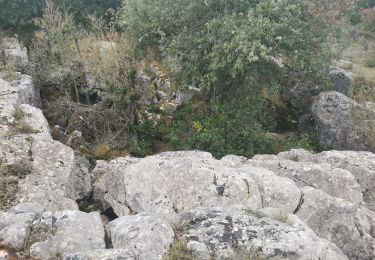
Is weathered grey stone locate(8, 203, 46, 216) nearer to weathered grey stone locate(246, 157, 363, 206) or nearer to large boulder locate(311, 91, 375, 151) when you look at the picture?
weathered grey stone locate(246, 157, 363, 206)

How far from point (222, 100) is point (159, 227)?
11.7m

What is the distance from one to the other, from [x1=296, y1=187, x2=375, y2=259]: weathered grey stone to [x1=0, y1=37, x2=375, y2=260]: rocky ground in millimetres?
24

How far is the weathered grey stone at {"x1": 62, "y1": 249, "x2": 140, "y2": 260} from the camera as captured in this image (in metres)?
7.37

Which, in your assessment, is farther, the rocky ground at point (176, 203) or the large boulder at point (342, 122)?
the large boulder at point (342, 122)

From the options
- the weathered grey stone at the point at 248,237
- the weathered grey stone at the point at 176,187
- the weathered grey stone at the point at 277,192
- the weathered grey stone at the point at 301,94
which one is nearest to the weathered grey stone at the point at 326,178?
the weathered grey stone at the point at 277,192

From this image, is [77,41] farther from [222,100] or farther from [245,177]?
[245,177]

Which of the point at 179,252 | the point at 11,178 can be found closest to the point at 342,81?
the point at 11,178

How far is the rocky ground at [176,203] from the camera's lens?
26.8 ft

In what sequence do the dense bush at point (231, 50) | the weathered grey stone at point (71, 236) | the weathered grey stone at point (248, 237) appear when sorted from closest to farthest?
1. the weathered grey stone at point (71, 236)
2. the weathered grey stone at point (248, 237)
3. the dense bush at point (231, 50)

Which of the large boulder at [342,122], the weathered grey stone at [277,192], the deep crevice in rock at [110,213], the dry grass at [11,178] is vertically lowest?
the large boulder at [342,122]

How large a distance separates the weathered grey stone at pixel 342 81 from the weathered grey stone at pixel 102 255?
1780 cm

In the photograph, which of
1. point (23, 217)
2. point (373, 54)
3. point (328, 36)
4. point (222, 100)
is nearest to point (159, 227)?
point (23, 217)

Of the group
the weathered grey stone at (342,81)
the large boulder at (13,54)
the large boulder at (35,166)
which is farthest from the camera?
the weathered grey stone at (342,81)

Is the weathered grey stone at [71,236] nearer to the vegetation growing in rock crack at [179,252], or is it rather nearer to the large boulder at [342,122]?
the vegetation growing in rock crack at [179,252]
